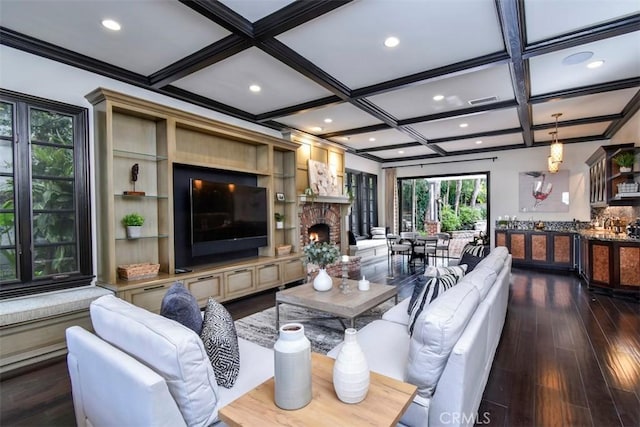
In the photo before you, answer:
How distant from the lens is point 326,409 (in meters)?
1.25

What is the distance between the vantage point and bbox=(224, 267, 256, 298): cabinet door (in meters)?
4.31

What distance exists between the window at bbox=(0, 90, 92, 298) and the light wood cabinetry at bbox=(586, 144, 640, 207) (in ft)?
23.5

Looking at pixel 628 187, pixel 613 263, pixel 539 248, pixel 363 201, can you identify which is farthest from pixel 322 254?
pixel 363 201

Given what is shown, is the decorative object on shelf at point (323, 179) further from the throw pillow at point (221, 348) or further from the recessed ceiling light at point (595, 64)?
the throw pillow at point (221, 348)

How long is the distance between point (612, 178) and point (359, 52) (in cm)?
494

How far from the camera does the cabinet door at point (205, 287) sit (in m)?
3.91

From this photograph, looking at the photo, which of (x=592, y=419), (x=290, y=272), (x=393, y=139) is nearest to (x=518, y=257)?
(x=393, y=139)

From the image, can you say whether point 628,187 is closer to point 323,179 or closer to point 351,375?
point 323,179

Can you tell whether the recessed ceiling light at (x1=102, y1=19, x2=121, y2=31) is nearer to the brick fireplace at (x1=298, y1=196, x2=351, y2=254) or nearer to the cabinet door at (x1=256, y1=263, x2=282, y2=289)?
the cabinet door at (x1=256, y1=263, x2=282, y2=289)

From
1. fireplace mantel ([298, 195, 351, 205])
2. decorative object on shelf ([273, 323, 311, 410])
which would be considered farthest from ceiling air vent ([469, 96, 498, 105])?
decorative object on shelf ([273, 323, 311, 410])

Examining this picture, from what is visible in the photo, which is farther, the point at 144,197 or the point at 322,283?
the point at 144,197

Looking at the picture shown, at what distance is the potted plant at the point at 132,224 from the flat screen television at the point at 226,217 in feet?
2.18

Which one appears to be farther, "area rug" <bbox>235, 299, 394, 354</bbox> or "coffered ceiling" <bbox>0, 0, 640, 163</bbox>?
"area rug" <bbox>235, 299, 394, 354</bbox>

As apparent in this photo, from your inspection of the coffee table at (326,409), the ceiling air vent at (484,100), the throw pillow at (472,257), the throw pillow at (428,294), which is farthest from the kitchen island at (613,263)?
the coffee table at (326,409)
